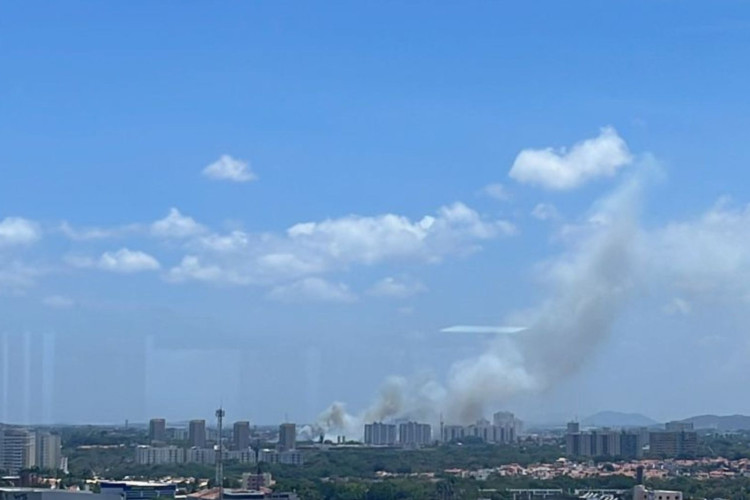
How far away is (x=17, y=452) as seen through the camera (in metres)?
17.0

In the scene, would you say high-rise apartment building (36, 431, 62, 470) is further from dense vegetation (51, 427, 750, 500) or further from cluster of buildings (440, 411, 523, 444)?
cluster of buildings (440, 411, 523, 444)

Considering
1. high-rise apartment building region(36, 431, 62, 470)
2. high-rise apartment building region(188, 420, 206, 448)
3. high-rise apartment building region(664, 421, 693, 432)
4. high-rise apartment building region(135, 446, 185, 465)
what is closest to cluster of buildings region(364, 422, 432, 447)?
high-rise apartment building region(188, 420, 206, 448)

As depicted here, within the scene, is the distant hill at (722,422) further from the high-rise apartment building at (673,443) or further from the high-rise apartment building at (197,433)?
the high-rise apartment building at (197,433)

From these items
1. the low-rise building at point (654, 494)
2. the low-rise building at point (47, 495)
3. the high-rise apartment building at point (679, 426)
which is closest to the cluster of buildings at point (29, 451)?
the low-rise building at point (47, 495)

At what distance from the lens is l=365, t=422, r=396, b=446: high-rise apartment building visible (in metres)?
21.8

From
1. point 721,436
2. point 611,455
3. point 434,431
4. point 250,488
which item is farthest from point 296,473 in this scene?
point 721,436

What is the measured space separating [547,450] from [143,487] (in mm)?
8035

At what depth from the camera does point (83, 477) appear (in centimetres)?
1712

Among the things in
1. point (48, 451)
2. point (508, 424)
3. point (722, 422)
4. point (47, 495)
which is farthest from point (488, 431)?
point (47, 495)

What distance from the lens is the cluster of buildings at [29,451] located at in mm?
16411

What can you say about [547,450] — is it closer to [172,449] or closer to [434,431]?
[434,431]

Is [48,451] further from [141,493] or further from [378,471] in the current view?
[378,471]

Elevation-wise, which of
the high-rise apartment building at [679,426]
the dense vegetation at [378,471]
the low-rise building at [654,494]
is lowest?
the low-rise building at [654,494]

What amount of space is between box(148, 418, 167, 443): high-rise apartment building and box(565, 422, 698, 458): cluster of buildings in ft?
20.9
